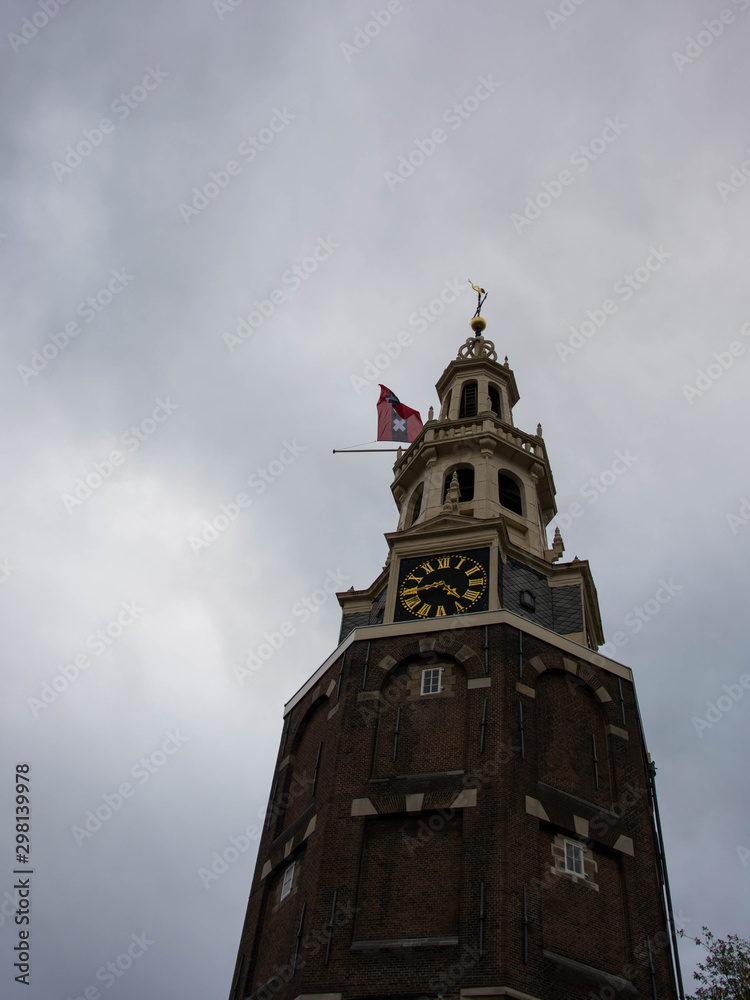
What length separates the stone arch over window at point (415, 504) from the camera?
48.1 meters

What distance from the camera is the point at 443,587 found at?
127 ft

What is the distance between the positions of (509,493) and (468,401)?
341 inches

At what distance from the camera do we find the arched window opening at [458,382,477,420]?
54.0 meters

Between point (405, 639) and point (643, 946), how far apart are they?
1262 centimetres

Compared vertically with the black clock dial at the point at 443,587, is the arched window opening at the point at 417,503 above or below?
above

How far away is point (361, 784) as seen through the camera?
31859 mm

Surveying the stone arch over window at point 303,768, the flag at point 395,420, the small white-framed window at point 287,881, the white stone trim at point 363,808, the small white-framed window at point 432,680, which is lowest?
the small white-framed window at point 287,881

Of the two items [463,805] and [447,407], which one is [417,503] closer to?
[447,407]

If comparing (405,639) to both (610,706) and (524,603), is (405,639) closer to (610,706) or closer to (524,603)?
(524,603)

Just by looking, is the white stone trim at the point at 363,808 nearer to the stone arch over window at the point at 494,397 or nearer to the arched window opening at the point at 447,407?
the arched window opening at the point at 447,407

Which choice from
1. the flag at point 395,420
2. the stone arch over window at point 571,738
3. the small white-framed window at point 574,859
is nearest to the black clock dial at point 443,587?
the stone arch over window at point 571,738

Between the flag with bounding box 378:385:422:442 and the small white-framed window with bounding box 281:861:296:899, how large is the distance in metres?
22.5

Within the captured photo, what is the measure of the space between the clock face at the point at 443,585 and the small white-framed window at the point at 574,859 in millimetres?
9422

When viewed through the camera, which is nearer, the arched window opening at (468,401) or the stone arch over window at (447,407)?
the arched window opening at (468,401)
